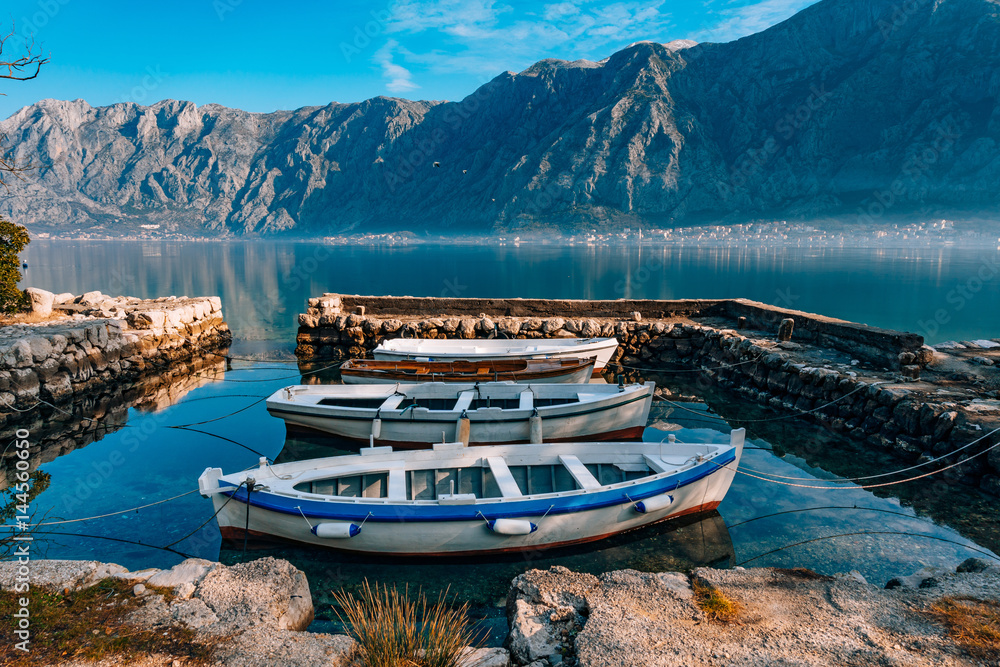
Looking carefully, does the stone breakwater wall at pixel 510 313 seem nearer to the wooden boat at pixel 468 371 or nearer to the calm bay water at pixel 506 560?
the calm bay water at pixel 506 560

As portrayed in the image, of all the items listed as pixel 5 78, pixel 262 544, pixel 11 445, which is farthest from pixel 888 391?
pixel 11 445

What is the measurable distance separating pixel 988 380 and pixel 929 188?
743ft

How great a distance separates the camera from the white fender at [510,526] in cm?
649

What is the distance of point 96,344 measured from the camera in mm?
15852

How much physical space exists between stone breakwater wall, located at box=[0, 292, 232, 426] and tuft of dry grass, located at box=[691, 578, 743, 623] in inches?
609

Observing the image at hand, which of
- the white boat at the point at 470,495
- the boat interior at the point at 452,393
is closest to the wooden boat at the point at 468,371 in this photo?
the boat interior at the point at 452,393

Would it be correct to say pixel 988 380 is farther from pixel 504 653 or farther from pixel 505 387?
pixel 504 653

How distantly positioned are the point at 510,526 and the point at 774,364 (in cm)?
1030

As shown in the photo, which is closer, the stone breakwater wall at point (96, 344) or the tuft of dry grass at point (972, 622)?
the tuft of dry grass at point (972, 622)

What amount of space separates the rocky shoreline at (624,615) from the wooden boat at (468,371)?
669cm

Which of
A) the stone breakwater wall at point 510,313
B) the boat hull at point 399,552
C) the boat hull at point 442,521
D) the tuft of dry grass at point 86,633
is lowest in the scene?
the boat hull at point 399,552

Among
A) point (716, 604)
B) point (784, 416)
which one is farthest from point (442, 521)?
point (784, 416)

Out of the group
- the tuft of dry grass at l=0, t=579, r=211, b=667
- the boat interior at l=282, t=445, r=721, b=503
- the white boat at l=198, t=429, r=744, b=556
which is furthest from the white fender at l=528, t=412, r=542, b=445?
the tuft of dry grass at l=0, t=579, r=211, b=667

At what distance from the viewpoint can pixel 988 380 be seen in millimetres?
11188
